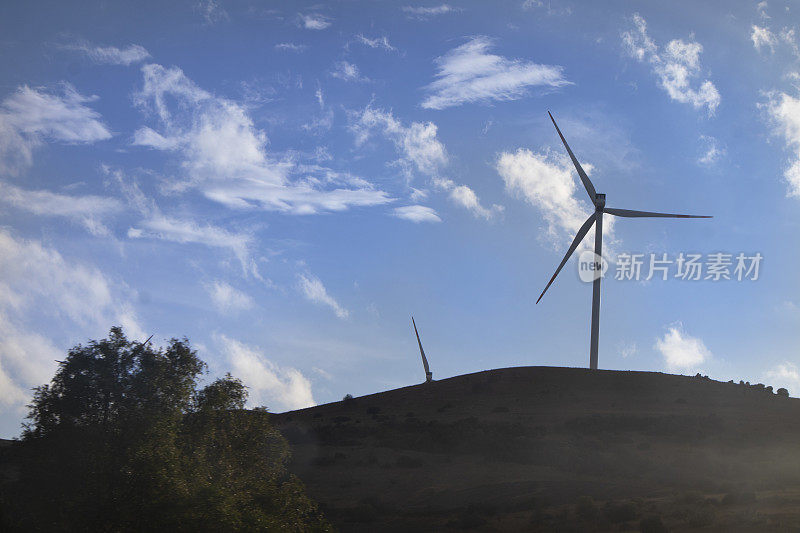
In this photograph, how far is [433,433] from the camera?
247 ft

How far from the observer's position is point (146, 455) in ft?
83.9

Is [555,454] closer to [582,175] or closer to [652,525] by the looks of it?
[652,525]

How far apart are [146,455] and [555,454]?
150 feet

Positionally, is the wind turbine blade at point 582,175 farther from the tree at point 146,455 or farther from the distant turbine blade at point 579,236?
the tree at point 146,455

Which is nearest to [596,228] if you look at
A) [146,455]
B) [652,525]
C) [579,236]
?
[579,236]

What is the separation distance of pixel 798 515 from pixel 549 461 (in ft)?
86.5

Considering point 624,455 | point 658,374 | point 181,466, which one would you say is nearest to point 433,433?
point 624,455

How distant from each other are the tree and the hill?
54.8ft

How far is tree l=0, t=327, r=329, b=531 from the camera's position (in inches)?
971

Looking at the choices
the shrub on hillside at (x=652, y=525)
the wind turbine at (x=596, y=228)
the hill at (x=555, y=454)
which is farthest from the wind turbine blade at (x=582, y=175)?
the shrub on hillside at (x=652, y=525)

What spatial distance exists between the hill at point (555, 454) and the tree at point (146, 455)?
54.8 feet

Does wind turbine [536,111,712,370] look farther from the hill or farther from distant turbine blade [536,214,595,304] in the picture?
the hill

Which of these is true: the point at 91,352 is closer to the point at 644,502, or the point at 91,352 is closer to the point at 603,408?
the point at 644,502

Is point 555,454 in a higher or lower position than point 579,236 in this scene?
lower
